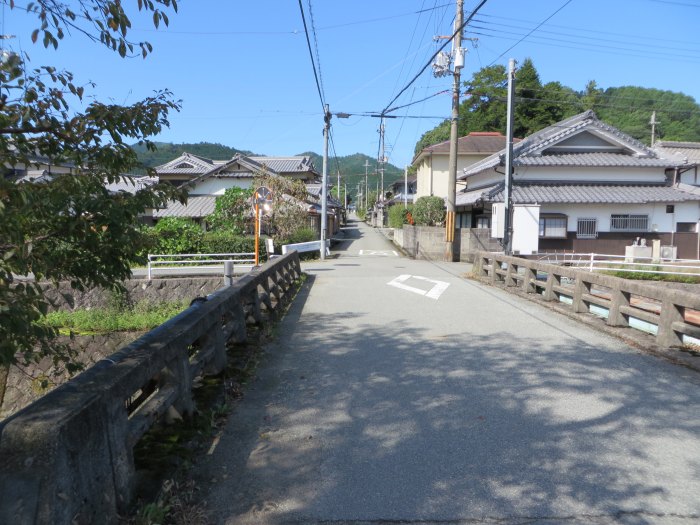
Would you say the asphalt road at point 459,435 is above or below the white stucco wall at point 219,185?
below

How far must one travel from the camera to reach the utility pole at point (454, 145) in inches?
798

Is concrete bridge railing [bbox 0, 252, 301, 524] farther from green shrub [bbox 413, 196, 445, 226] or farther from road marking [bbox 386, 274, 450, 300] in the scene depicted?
green shrub [bbox 413, 196, 445, 226]

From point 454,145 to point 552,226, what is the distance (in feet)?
18.9

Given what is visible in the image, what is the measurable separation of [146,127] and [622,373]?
5430 millimetres

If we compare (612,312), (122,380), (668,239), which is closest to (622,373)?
(612,312)

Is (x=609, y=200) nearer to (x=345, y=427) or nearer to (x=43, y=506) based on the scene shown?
(x=345, y=427)

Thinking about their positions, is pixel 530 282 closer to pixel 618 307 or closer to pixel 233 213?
pixel 618 307

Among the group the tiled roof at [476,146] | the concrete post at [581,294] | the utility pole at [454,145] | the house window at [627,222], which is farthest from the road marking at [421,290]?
the tiled roof at [476,146]

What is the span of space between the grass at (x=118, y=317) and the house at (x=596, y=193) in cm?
1401

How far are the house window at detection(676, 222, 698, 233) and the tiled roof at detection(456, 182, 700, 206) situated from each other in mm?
1335

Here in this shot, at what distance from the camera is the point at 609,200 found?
22094mm

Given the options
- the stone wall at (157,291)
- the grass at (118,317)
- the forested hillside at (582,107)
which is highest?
the forested hillside at (582,107)

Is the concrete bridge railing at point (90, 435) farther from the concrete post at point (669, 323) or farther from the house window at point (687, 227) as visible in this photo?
the house window at point (687, 227)

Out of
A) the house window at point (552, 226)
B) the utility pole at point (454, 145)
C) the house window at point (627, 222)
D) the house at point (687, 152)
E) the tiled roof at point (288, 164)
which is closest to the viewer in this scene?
the utility pole at point (454, 145)
